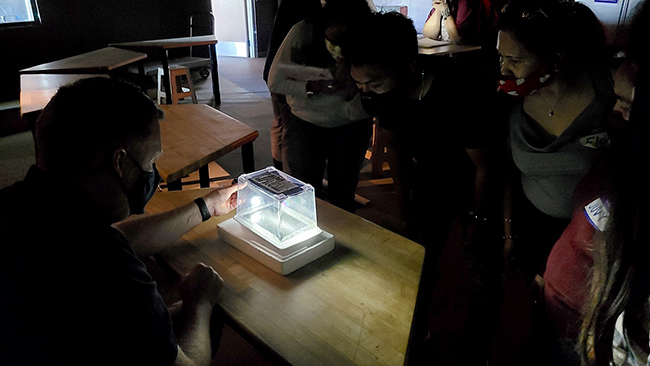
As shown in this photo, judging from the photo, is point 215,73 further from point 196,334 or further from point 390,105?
point 196,334

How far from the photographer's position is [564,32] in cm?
147

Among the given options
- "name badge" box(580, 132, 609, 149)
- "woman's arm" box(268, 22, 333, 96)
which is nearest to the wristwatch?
"woman's arm" box(268, 22, 333, 96)

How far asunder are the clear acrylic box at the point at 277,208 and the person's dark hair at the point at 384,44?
0.56m

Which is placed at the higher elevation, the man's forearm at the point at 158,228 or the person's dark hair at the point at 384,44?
the person's dark hair at the point at 384,44

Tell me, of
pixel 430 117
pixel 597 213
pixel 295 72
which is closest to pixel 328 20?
pixel 295 72

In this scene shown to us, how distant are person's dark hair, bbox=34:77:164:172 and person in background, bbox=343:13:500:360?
94 cm

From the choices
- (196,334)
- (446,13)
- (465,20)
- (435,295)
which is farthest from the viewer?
(446,13)

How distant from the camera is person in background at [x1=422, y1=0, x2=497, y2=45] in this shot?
14.2 ft

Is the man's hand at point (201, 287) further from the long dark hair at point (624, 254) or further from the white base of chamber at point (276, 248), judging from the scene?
the long dark hair at point (624, 254)

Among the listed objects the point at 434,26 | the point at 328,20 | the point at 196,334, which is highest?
the point at 328,20

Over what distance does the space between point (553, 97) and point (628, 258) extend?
2.54 ft

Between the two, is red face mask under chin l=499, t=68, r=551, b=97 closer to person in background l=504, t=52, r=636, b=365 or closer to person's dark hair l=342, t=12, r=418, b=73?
person in background l=504, t=52, r=636, b=365

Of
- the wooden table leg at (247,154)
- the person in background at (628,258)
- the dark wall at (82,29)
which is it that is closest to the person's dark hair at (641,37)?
the person in background at (628,258)

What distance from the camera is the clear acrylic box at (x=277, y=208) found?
1.53m
